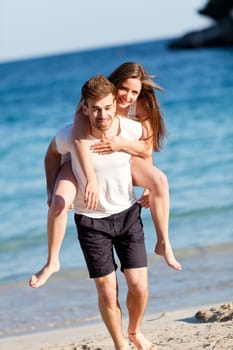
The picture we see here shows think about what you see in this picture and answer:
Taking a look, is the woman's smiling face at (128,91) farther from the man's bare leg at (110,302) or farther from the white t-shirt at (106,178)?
the man's bare leg at (110,302)

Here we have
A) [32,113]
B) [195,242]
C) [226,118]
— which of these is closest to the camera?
[195,242]

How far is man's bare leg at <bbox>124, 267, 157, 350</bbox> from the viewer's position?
516 cm

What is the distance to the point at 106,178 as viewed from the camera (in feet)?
16.7

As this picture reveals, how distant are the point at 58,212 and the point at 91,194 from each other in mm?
205

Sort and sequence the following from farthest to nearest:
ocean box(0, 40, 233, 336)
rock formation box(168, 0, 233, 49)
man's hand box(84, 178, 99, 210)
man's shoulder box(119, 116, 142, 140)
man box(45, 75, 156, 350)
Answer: rock formation box(168, 0, 233, 49) → ocean box(0, 40, 233, 336) → man's shoulder box(119, 116, 142, 140) → man box(45, 75, 156, 350) → man's hand box(84, 178, 99, 210)

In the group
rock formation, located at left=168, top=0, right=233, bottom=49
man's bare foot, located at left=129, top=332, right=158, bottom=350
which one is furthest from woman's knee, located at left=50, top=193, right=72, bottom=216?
rock formation, located at left=168, top=0, right=233, bottom=49

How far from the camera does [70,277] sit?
8812 mm

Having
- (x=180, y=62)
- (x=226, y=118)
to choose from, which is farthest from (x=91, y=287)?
(x=180, y=62)

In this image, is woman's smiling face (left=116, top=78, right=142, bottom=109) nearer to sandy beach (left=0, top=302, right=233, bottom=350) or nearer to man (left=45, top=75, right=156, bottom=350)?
man (left=45, top=75, right=156, bottom=350)

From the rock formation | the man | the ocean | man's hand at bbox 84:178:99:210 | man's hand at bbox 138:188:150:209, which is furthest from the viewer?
the rock formation

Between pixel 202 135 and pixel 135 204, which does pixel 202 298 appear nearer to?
pixel 135 204

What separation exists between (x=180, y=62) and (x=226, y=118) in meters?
35.6

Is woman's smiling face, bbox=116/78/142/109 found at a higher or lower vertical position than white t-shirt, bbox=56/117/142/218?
higher

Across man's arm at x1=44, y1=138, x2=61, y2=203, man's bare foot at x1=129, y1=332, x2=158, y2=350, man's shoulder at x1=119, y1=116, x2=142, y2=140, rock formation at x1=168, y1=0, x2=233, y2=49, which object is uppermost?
man's shoulder at x1=119, y1=116, x2=142, y2=140
